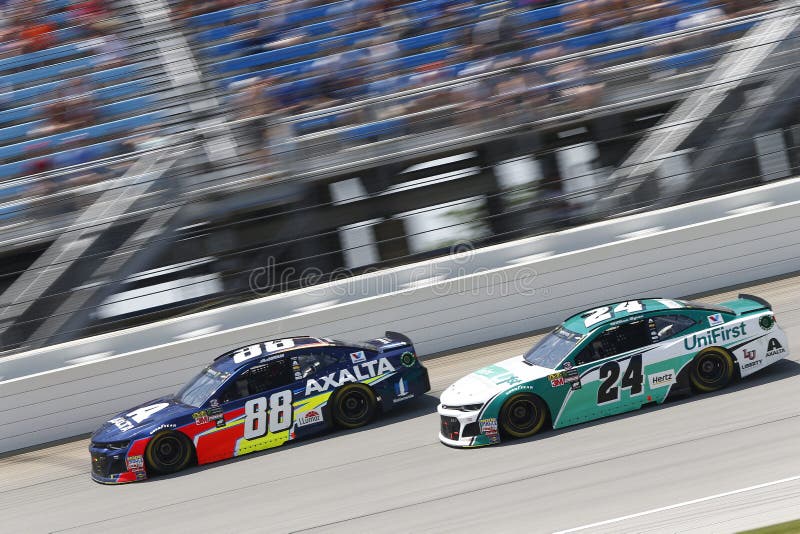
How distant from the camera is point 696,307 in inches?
351

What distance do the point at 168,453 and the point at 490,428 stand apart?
3.31 meters

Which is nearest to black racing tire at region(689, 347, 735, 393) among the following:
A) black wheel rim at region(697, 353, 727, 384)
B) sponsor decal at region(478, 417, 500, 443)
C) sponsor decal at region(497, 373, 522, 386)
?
black wheel rim at region(697, 353, 727, 384)

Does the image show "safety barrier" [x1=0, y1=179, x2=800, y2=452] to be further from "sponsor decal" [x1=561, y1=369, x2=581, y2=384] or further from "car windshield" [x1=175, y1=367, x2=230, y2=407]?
"sponsor decal" [x1=561, y1=369, x2=581, y2=384]

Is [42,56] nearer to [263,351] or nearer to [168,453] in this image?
[263,351]

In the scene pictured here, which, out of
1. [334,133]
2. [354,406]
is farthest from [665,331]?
[334,133]

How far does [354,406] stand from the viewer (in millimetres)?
9898

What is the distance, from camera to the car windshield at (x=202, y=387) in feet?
31.3

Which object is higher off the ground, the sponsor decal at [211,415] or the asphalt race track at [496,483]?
the sponsor decal at [211,415]

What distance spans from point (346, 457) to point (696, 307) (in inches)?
145

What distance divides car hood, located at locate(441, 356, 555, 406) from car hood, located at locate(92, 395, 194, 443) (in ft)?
8.78

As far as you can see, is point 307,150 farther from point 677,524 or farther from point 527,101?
point 677,524

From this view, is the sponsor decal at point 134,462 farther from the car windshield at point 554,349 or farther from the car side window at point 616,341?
the car side window at point 616,341

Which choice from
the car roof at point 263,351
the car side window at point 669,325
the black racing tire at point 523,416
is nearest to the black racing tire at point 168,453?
the car roof at point 263,351

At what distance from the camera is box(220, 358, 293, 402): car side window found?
9477mm
